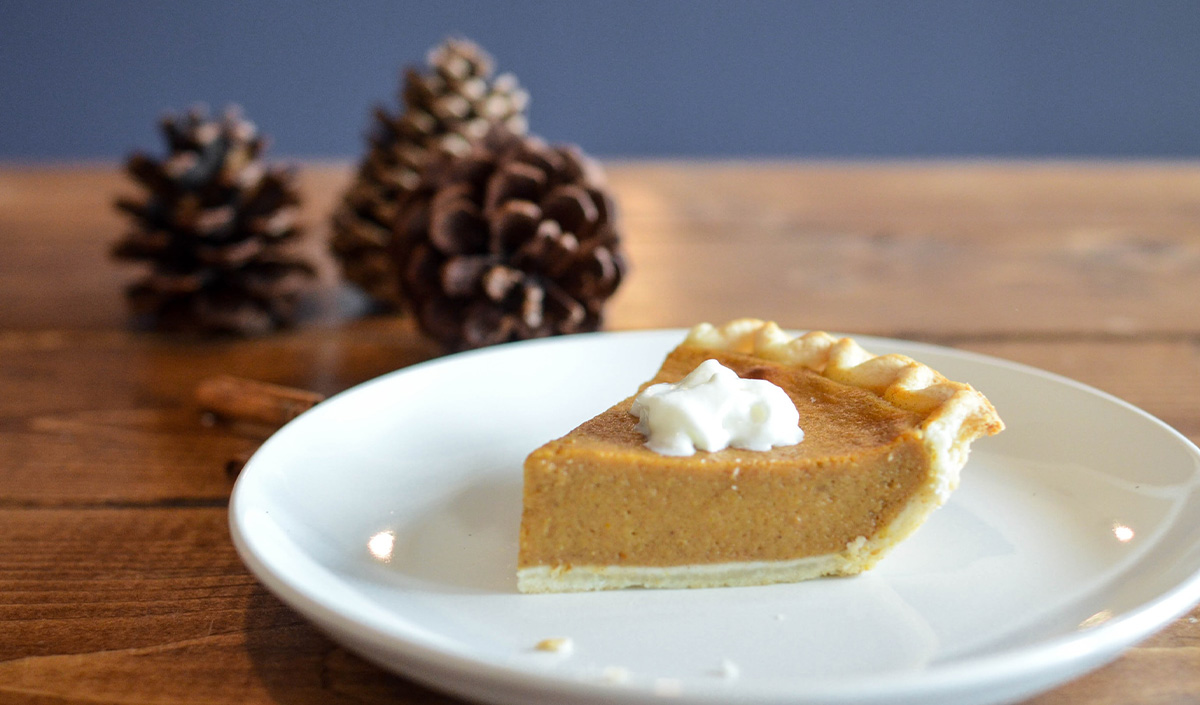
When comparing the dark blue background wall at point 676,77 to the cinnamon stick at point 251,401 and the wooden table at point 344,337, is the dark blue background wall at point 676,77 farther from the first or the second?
the cinnamon stick at point 251,401

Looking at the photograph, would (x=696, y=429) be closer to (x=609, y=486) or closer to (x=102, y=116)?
(x=609, y=486)

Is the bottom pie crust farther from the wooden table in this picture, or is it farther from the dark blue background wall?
the dark blue background wall

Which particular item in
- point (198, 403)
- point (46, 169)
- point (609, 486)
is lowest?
point (46, 169)

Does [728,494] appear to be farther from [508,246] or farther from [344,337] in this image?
[344,337]

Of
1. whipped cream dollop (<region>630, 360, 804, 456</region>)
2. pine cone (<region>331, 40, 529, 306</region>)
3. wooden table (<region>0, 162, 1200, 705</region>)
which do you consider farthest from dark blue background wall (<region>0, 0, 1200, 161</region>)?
whipped cream dollop (<region>630, 360, 804, 456</region>)

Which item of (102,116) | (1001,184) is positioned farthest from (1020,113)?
(102,116)
